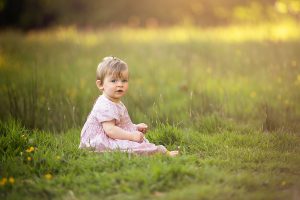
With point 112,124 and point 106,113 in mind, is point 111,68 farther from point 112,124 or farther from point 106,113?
point 112,124

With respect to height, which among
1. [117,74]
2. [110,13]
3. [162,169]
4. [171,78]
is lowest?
[162,169]

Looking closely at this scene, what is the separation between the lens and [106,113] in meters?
4.96

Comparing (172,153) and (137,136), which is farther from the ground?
(137,136)

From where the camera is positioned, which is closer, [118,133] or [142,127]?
[118,133]

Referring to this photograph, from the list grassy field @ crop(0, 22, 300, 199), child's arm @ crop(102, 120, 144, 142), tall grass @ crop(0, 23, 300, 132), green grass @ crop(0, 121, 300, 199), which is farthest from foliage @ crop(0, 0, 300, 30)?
child's arm @ crop(102, 120, 144, 142)

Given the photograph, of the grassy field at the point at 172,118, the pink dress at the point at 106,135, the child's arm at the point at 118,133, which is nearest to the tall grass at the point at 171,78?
the grassy field at the point at 172,118

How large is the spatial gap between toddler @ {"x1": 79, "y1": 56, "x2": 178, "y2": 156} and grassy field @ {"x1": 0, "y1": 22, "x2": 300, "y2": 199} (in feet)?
0.67

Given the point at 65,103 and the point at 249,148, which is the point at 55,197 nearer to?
the point at 249,148

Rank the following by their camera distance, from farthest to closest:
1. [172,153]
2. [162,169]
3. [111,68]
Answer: [111,68], [172,153], [162,169]

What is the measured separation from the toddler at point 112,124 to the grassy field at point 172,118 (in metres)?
0.20

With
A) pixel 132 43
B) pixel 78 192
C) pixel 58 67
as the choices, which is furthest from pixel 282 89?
pixel 132 43

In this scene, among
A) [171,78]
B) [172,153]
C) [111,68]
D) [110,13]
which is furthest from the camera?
[110,13]

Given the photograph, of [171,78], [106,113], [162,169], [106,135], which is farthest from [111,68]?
[171,78]

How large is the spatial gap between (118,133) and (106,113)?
23 cm
